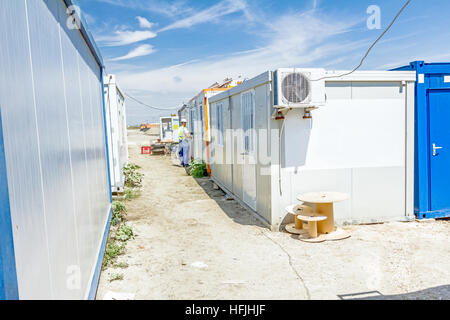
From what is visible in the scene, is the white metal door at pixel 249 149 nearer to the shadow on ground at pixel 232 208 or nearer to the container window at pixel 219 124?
the shadow on ground at pixel 232 208

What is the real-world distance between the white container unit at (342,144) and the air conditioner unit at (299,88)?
0.05 ft

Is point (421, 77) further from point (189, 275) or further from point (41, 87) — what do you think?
point (41, 87)

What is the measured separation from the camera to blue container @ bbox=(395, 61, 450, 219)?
601cm

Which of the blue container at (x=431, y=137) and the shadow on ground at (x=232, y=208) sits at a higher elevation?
the blue container at (x=431, y=137)

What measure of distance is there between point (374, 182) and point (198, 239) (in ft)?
10.1

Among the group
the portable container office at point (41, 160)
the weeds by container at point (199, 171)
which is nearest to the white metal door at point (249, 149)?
the portable container office at point (41, 160)

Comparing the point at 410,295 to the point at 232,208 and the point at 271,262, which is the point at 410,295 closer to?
the point at 271,262

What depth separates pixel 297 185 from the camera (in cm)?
582

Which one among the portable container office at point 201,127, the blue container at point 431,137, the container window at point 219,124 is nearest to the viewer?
the blue container at point 431,137

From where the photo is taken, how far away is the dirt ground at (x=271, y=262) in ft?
12.5

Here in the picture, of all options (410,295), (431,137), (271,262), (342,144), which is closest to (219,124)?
(342,144)

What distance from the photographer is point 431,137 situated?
6.06 metres

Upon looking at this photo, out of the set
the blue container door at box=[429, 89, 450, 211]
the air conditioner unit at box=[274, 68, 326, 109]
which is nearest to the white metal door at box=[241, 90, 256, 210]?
the air conditioner unit at box=[274, 68, 326, 109]
